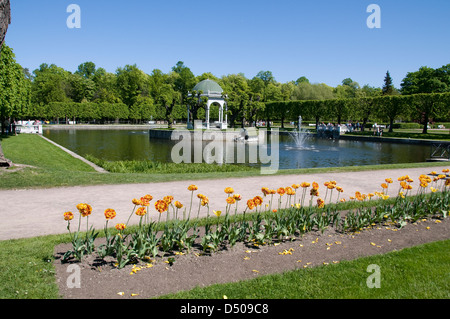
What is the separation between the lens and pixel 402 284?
3908 millimetres

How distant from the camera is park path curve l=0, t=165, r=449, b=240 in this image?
5980 mm

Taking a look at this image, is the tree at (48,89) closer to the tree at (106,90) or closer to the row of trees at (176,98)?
the row of trees at (176,98)

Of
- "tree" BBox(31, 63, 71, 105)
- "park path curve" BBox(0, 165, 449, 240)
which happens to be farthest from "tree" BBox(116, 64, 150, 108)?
"park path curve" BBox(0, 165, 449, 240)

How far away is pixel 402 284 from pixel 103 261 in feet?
11.9

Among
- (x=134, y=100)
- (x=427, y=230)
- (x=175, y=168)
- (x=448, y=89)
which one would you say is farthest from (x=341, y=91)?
(x=427, y=230)

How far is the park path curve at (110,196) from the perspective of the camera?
5.98 metres

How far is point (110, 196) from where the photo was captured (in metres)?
8.12

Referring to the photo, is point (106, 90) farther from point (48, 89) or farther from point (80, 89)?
point (48, 89)

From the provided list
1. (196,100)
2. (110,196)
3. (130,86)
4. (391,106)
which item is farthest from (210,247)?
(130,86)

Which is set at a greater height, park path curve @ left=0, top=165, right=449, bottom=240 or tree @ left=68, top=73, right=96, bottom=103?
tree @ left=68, top=73, right=96, bottom=103

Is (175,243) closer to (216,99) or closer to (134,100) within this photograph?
(216,99)

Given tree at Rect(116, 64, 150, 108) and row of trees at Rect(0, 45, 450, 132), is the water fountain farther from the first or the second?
tree at Rect(116, 64, 150, 108)

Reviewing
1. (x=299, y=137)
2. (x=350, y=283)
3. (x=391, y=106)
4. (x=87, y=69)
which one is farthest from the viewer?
(x=87, y=69)

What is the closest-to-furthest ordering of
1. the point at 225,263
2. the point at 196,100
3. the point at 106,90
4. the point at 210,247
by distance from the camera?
the point at 225,263
the point at 210,247
the point at 196,100
the point at 106,90
